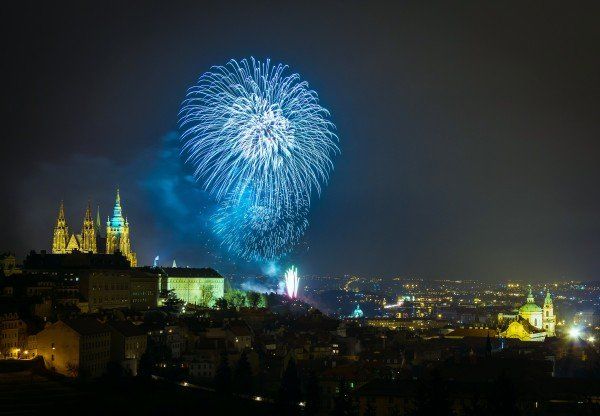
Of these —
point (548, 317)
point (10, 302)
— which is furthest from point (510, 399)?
point (548, 317)

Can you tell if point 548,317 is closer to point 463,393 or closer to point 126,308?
point 126,308

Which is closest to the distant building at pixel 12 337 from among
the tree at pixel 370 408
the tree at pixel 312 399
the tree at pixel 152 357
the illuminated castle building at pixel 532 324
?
the tree at pixel 152 357

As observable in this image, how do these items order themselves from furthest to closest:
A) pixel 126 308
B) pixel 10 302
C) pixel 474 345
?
pixel 474 345, pixel 126 308, pixel 10 302

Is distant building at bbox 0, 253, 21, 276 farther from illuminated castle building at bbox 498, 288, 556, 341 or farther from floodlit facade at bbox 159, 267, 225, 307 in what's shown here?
illuminated castle building at bbox 498, 288, 556, 341

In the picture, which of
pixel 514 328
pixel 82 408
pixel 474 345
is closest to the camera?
pixel 82 408

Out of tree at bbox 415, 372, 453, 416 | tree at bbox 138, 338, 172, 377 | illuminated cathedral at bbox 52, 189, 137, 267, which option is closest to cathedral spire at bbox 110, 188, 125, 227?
illuminated cathedral at bbox 52, 189, 137, 267

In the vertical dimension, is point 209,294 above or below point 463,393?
above

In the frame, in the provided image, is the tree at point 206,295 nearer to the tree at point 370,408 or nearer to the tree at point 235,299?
the tree at point 235,299

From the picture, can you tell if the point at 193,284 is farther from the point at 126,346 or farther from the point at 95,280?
the point at 126,346
